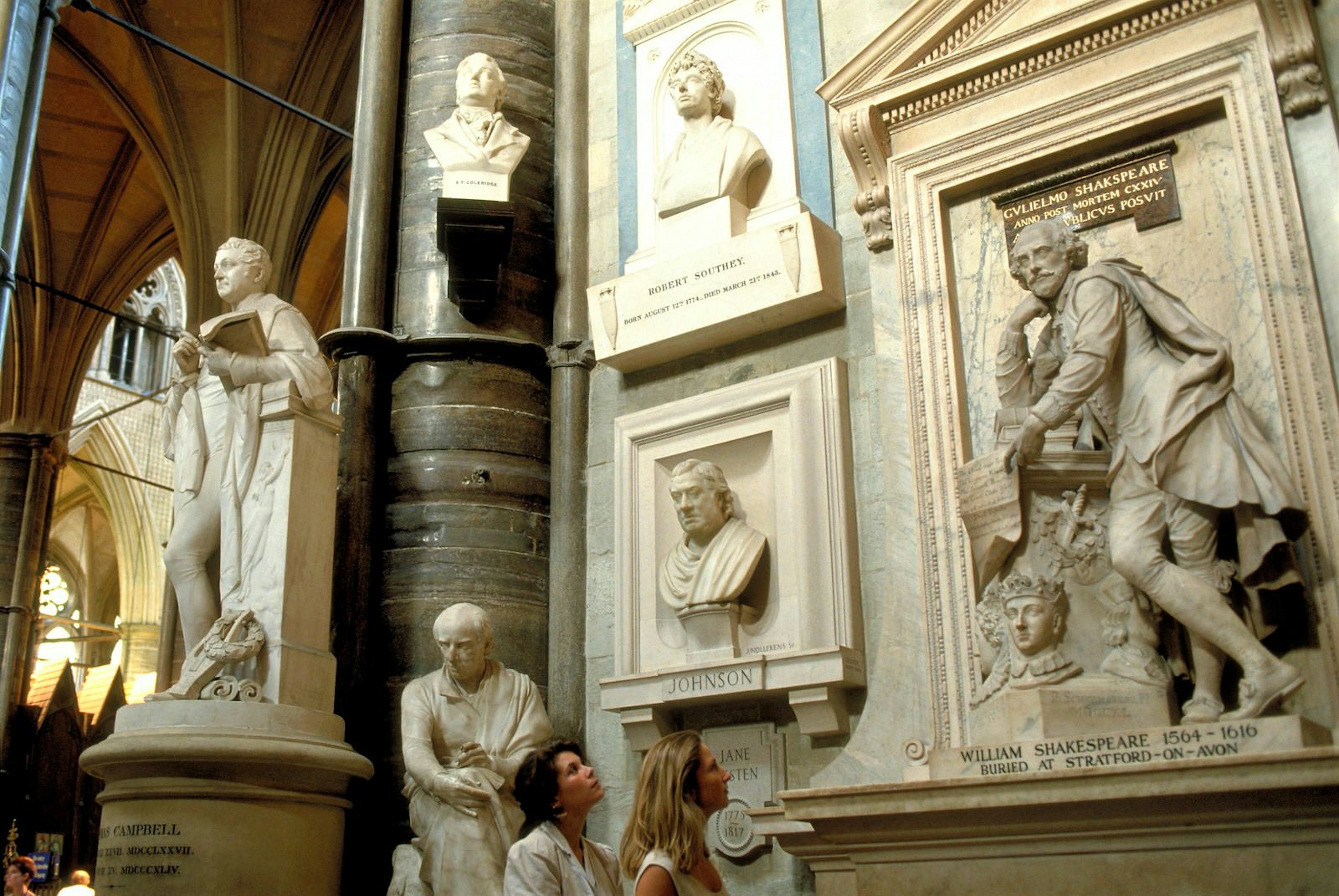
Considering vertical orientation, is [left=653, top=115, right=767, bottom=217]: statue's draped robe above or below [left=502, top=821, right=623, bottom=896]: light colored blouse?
above

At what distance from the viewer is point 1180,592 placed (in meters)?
4.29

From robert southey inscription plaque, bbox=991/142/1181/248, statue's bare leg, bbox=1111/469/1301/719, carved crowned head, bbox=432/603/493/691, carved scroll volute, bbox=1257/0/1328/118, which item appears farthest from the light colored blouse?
carved scroll volute, bbox=1257/0/1328/118

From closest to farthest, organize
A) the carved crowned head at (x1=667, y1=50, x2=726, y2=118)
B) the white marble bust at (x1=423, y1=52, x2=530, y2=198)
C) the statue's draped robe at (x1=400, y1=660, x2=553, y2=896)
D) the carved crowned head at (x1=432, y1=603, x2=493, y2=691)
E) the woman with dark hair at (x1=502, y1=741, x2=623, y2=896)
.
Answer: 1. the woman with dark hair at (x1=502, y1=741, x2=623, y2=896)
2. the statue's draped robe at (x1=400, y1=660, x2=553, y2=896)
3. the carved crowned head at (x1=432, y1=603, x2=493, y2=691)
4. the carved crowned head at (x1=667, y1=50, x2=726, y2=118)
5. the white marble bust at (x1=423, y1=52, x2=530, y2=198)

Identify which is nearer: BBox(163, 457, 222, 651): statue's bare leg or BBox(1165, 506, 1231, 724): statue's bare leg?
BBox(1165, 506, 1231, 724): statue's bare leg

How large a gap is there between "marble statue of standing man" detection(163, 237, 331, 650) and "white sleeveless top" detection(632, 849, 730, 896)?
3.36 meters

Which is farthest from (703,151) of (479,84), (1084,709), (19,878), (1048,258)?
(19,878)

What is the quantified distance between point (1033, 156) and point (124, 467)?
2269 cm

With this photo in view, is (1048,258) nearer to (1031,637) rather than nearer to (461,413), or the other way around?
(1031,637)

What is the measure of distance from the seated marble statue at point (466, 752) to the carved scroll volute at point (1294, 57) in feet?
12.0

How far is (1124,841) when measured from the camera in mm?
3979

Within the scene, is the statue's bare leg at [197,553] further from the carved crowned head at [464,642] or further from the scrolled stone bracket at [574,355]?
the scrolled stone bracket at [574,355]

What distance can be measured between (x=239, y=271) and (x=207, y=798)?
98.3 inches

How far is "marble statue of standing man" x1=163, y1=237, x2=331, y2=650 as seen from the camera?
5836mm

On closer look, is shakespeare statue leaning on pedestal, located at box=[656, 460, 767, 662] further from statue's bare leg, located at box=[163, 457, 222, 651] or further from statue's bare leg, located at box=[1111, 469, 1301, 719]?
statue's bare leg, located at box=[163, 457, 222, 651]
